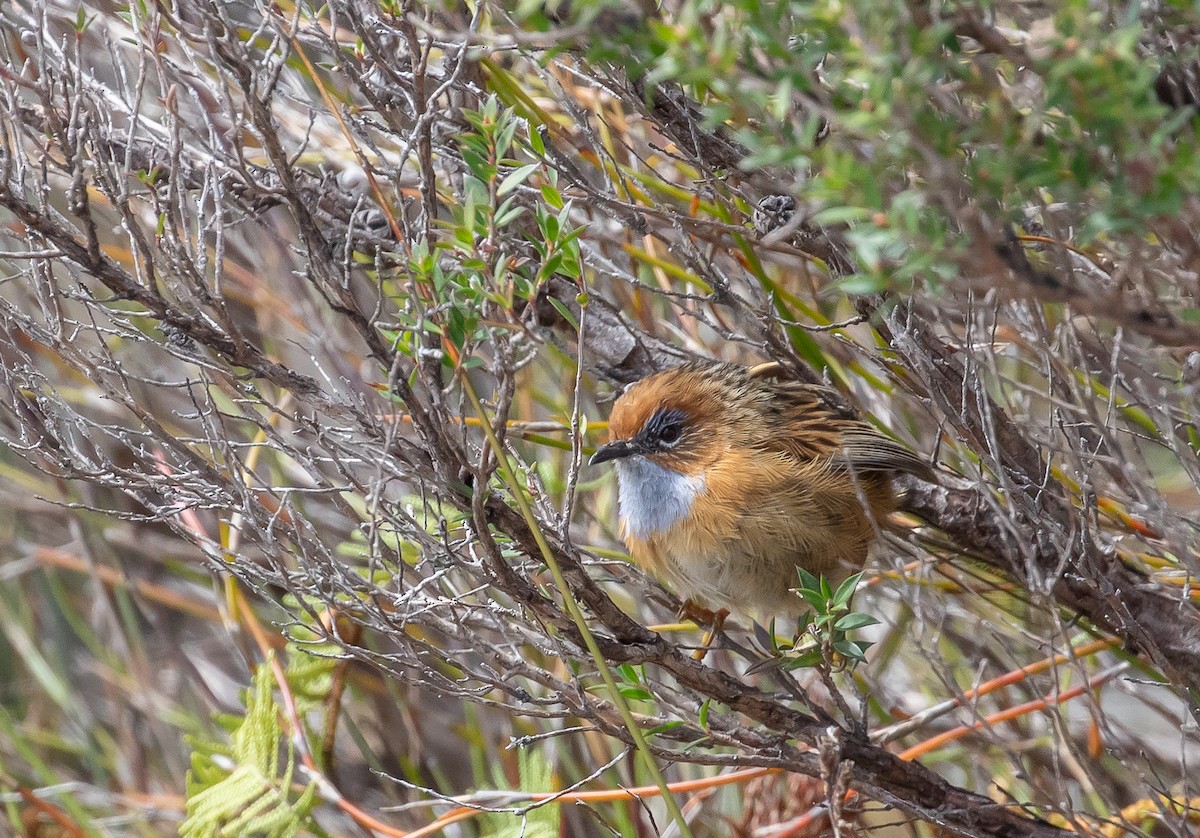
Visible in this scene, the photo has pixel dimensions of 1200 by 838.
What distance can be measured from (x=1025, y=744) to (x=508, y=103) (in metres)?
2.77

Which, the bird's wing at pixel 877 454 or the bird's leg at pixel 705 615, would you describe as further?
the bird's leg at pixel 705 615

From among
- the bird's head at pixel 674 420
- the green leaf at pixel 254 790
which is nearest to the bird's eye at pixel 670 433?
the bird's head at pixel 674 420

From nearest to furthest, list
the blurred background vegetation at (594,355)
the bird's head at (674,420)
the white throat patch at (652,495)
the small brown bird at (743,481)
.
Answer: the blurred background vegetation at (594,355) < the small brown bird at (743,481) < the white throat patch at (652,495) < the bird's head at (674,420)

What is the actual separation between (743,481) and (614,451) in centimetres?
44

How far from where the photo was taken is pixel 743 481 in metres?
3.61

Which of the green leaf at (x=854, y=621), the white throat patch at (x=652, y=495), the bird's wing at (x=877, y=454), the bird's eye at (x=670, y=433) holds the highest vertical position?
the green leaf at (x=854, y=621)

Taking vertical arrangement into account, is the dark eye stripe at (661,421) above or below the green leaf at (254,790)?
above

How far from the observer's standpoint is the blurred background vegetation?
160 cm

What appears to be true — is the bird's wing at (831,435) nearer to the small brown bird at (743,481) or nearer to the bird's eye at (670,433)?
the small brown bird at (743,481)

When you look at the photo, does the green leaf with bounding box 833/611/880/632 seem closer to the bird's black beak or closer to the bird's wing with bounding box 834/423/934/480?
the bird's wing with bounding box 834/423/934/480

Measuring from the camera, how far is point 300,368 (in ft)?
17.3

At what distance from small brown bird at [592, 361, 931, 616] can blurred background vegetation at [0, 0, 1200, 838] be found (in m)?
0.16

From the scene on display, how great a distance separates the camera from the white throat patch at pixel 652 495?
11.9 feet

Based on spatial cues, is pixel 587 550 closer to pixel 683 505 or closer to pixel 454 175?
pixel 683 505
